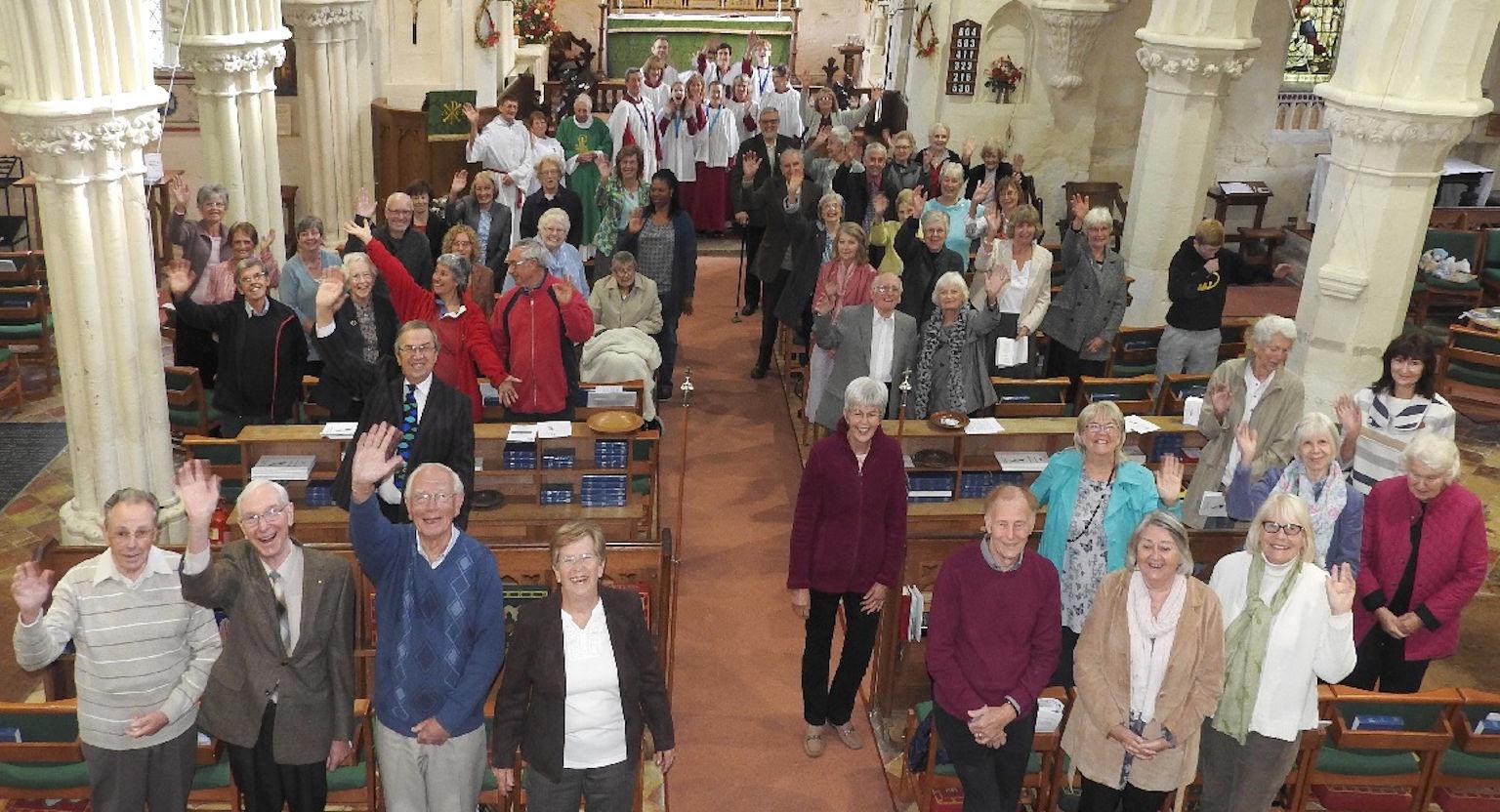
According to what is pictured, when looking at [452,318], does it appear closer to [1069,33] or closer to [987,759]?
[987,759]

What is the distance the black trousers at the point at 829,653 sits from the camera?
20.0ft

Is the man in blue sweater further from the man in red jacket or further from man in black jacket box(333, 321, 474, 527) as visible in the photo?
the man in red jacket

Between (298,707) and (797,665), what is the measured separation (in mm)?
2950

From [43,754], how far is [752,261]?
796 cm

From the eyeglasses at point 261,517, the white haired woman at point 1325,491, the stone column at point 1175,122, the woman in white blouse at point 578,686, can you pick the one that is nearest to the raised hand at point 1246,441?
the white haired woman at point 1325,491

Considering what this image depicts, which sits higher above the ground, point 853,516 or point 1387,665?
point 853,516

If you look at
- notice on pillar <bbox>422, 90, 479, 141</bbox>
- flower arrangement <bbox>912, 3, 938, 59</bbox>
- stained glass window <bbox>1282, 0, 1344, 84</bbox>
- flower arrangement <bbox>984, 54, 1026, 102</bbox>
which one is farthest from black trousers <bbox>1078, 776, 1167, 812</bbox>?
stained glass window <bbox>1282, 0, 1344, 84</bbox>

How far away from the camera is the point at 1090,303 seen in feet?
29.1

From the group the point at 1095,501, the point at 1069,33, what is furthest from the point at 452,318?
the point at 1069,33

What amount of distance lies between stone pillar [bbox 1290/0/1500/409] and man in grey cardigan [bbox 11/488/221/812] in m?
6.87

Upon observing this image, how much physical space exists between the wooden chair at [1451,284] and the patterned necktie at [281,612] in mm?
11470

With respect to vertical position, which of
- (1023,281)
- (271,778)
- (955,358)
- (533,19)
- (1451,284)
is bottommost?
(271,778)

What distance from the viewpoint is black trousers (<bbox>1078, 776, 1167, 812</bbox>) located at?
5188 mm

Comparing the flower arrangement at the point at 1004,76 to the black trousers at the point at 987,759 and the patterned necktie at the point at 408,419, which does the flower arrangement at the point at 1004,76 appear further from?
the black trousers at the point at 987,759
